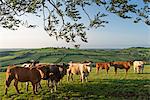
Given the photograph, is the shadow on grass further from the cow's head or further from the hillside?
the hillside

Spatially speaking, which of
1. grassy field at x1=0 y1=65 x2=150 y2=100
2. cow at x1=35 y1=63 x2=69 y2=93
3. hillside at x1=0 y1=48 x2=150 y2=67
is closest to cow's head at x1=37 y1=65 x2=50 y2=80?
cow at x1=35 y1=63 x2=69 y2=93

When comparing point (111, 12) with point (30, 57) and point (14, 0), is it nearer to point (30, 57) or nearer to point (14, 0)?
point (14, 0)

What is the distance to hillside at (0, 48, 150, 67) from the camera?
47838 mm

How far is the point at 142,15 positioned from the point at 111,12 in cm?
153

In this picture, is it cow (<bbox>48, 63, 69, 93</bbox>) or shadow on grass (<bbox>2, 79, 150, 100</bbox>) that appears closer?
shadow on grass (<bbox>2, 79, 150, 100</bbox>)

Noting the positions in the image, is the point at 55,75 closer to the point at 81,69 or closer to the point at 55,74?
the point at 55,74

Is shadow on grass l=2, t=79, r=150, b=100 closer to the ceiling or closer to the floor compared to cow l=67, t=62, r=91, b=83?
closer to the floor

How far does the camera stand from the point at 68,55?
5019 cm

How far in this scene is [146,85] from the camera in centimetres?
2442

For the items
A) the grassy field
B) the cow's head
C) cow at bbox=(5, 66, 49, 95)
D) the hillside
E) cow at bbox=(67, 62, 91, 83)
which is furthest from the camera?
the hillside

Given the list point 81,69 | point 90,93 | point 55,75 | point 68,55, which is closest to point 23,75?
point 55,75

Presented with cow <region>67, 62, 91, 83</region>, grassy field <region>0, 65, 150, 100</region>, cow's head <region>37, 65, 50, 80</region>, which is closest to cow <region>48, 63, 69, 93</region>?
cow's head <region>37, 65, 50, 80</region>

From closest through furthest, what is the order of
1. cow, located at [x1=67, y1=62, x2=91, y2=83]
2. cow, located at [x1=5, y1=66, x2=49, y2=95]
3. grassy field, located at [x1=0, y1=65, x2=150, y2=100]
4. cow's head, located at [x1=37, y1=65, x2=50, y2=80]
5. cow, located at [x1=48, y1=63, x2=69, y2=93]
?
grassy field, located at [x1=0, y1=65, x2=150, y2=100]
cow, located at [x1=5, y1=66, x2=49, y2=95]
cow, located at [x1=48, y1=63, x2=69, y2=93]
cow's head, located at [x1=37, y1=65, x2=50, y2=80]
cow, located at [x1=67, y1=62, x2=91, y2=83]

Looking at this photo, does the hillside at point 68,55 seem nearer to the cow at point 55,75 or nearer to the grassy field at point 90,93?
the cow at point 55,75
